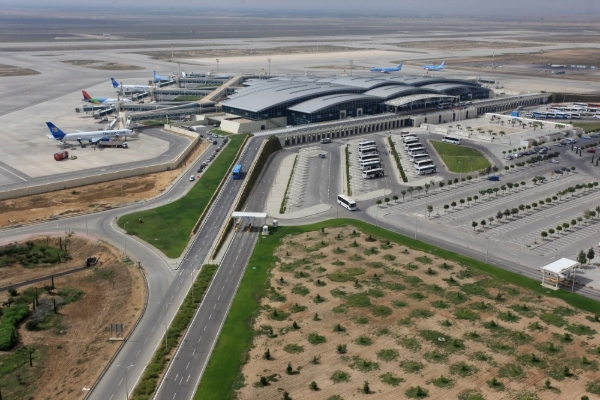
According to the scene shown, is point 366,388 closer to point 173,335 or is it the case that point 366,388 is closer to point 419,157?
point 173,335

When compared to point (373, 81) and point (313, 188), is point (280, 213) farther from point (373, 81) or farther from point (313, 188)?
point (373, 81)

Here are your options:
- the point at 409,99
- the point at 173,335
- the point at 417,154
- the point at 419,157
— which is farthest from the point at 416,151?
the point at 173,335

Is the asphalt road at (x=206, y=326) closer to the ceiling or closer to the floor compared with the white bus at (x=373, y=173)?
closer to the floor

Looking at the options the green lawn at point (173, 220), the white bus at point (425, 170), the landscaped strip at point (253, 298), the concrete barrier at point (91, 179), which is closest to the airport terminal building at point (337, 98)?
the concrete barrier at point (91, 179)

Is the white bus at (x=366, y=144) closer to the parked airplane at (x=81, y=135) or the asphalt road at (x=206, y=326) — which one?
the asphalt road at (x=206, y=326)

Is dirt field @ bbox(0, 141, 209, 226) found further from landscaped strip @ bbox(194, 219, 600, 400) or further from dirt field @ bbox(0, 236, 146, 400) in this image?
landscaped strip @ bbox(194, 219, 600, 400)

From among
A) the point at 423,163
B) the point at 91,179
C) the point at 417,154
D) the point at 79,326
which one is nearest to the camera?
the point at 79,326
